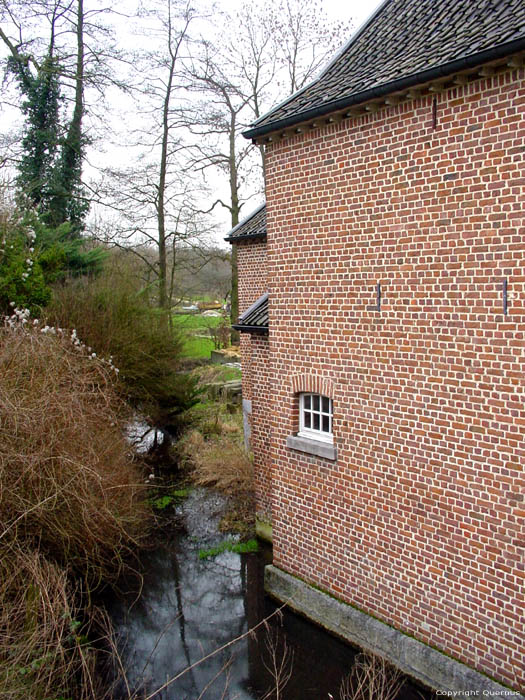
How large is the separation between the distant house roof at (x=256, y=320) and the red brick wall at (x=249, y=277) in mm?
3024

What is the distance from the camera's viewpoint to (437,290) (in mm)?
5922

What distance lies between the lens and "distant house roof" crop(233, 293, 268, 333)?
9.04 meters

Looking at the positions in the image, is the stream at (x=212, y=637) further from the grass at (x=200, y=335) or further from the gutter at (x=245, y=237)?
the grass at (x=200, y=335)

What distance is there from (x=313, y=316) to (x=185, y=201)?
1553 cm

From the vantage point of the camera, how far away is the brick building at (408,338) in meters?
5.41

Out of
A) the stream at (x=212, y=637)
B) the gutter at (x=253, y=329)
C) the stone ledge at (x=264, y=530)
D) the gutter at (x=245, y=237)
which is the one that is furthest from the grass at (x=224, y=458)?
the gutter at (x=245, y=237)

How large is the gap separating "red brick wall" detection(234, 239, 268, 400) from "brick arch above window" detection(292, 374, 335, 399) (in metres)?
4.82

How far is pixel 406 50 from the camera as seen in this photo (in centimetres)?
655

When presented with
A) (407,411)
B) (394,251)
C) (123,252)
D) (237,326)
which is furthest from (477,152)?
(123,252)

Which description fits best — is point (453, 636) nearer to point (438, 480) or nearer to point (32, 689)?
point (438, 480)

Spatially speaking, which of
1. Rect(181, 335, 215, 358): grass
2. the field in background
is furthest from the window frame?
Rect(181, 335, 215, 358): grass

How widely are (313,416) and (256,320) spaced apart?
2067 mm

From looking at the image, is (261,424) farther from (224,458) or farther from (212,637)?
(224,458)

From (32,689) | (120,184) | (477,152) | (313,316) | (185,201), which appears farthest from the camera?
(185,201)
